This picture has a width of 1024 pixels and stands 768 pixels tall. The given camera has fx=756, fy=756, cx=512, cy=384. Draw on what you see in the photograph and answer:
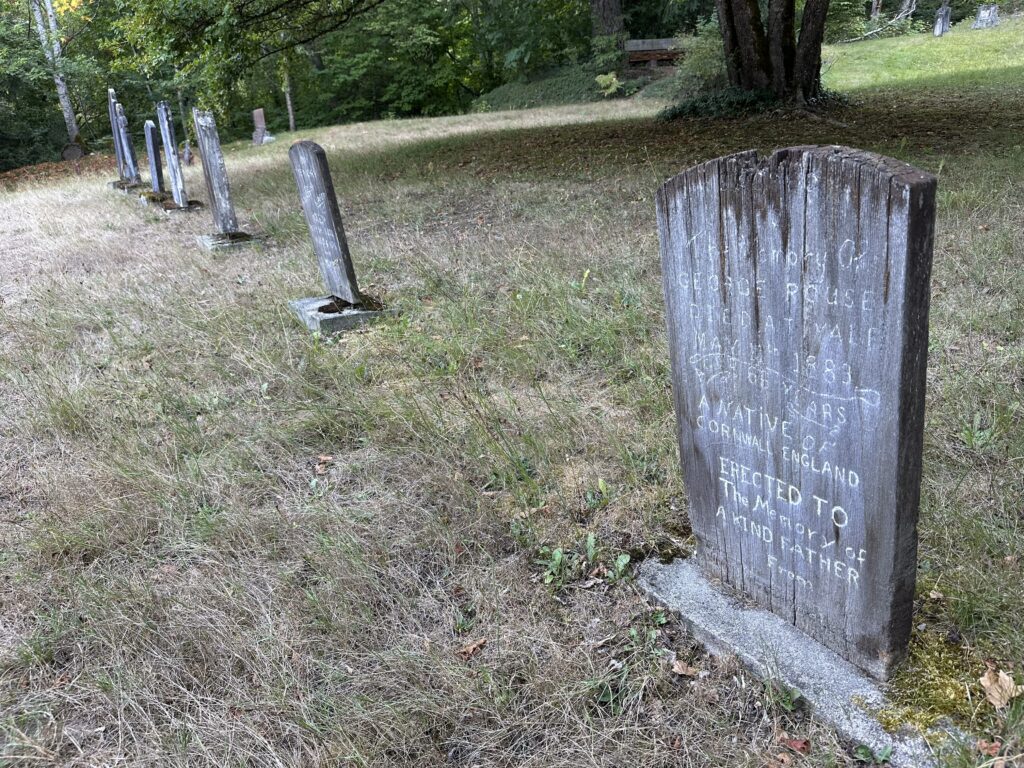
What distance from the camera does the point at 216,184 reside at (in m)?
8.90

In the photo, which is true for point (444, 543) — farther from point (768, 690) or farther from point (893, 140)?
point (893, 140)

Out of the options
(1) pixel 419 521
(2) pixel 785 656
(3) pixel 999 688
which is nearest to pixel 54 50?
(1) pixel 419 521

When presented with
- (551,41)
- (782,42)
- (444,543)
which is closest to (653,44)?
(551,41)

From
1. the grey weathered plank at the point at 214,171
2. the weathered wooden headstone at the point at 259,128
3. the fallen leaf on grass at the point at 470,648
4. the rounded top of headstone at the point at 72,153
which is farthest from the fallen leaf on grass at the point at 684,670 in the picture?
the rounded top of headstone at the point at 72,153

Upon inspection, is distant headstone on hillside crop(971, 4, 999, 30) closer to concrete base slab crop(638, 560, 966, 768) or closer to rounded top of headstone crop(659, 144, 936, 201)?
rounded top of headstone crop(659, 144, 936, 201)

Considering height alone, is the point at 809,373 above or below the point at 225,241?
above

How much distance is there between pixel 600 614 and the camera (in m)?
2.66

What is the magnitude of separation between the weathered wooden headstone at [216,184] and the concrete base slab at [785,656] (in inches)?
302

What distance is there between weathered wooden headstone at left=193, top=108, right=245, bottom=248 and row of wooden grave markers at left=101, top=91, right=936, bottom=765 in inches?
301

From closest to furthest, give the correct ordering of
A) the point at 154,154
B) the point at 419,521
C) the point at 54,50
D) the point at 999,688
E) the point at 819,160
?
the point at 819,160
the point at 999,688
the point at 419,521
the point at 154,154
the point at 54,50

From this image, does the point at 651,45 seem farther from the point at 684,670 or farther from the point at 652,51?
the point at 684,670

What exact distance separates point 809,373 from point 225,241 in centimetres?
822

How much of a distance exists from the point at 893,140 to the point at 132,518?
10.2 m

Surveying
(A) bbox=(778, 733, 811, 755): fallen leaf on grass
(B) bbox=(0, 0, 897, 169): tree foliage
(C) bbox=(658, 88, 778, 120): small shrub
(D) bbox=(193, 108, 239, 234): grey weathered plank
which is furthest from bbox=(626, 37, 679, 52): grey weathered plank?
(A) bbox=(778, 733, 811, 755): fallen leaf on grass
